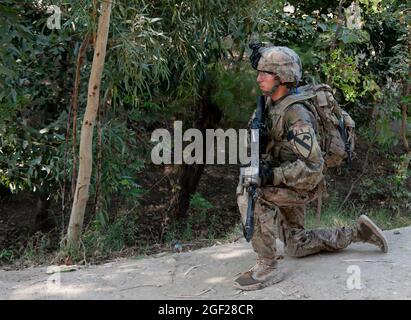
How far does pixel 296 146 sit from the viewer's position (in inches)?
138

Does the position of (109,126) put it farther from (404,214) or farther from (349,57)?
(404,214)

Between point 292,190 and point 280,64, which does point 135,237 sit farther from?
point 280,64

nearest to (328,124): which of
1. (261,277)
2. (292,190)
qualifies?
(292,190)

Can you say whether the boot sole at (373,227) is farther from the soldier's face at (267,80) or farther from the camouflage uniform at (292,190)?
the soldier's face at (267,80)

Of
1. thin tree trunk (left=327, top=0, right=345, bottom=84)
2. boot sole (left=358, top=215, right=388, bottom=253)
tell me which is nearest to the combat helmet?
boot sole (left=358, top=215, right=388, bottom=253)

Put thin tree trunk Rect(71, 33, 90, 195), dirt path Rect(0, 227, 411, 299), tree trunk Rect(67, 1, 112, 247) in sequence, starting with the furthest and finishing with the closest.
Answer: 1. thin tree trunk Rect(71, 33, 90, 195)
2. tree trunk Rect(67, 1, 112, 247)
3. dirt path Rect(0, 227, 411, 299)

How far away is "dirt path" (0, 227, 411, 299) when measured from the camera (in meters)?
3.49

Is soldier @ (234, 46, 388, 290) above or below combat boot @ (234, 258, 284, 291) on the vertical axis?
above

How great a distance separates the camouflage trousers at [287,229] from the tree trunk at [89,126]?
156cm

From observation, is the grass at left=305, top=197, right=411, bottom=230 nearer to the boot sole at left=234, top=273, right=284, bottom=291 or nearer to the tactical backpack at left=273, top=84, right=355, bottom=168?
the tactical backpack at left=273, top=84, right=355, bottom=168

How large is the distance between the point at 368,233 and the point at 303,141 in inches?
37.2

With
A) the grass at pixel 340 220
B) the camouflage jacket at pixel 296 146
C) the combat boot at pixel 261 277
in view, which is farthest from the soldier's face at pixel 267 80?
the grass at pixel 340 220

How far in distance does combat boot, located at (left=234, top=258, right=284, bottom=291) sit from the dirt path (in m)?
0.04

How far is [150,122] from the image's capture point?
6.77m
